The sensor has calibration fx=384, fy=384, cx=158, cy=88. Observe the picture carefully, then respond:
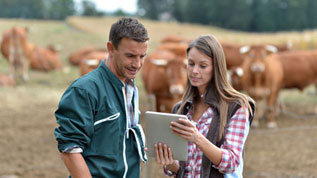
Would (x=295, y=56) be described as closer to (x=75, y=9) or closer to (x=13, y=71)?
(x=13, y=71)

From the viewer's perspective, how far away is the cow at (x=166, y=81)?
7992mm

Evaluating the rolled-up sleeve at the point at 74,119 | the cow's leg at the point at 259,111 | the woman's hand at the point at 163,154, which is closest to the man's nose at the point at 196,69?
the woman's hand at the point at 163,154

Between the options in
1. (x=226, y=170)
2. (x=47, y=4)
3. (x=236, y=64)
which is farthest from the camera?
(x=47, y=4)

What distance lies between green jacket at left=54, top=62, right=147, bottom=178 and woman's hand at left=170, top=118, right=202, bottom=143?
0.27m

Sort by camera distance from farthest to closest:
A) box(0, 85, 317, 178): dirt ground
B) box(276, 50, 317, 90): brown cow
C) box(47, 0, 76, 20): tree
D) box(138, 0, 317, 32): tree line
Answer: box(47, 0, 76, 20): tree, box(138, 0, 317, 32): tree line, box(276, 50, 317, 90): brown cow, box(0, 85, 317, 178): dirt ground

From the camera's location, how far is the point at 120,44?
6.73 ft

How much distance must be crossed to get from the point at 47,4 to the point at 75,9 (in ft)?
14.4

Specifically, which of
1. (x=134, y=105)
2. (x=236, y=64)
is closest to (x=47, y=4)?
(x=236, y=64)

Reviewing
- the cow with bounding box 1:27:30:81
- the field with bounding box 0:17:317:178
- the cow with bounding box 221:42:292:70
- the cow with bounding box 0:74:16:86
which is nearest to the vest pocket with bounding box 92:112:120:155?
the field with bounding box 0:17:317:178

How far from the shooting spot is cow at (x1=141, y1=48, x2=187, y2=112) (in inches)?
315

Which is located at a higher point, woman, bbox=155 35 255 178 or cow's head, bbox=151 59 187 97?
woman, bbox=155 35 255 178

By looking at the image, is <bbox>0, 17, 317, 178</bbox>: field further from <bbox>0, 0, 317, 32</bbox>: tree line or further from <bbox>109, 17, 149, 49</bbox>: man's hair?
<bbox>0, 0, 317, 32</bbox>: tree line

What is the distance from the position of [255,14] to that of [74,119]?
180ft

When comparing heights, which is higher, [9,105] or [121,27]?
[121,27]
